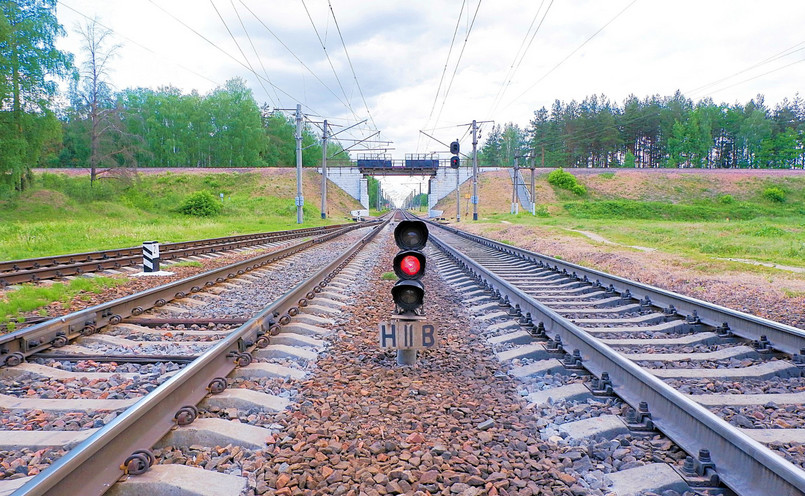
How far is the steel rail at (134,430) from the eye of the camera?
87.2 inches

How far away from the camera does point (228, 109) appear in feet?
286

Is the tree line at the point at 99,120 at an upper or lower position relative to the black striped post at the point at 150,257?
upper

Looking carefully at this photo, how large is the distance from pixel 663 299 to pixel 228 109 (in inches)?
3548

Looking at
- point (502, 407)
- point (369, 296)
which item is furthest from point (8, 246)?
point (502, 407)

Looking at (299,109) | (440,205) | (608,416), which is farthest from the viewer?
(440,205)

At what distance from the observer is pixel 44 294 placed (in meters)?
7.91

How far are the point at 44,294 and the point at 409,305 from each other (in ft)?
21.2

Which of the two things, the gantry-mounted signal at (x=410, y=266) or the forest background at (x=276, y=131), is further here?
the forest background at (x=276, y=131)

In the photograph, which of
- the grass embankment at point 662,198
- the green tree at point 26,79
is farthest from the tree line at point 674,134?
the green tree at point 26,79

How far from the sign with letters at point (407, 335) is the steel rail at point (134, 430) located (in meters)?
1.24

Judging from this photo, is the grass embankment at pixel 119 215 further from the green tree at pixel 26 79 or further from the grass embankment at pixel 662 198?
the grass embankment at pixel 662 198

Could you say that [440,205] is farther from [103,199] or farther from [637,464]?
[637,464]

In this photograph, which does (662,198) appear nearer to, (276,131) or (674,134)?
(674,134)

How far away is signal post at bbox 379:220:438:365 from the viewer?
4484 millimetres
